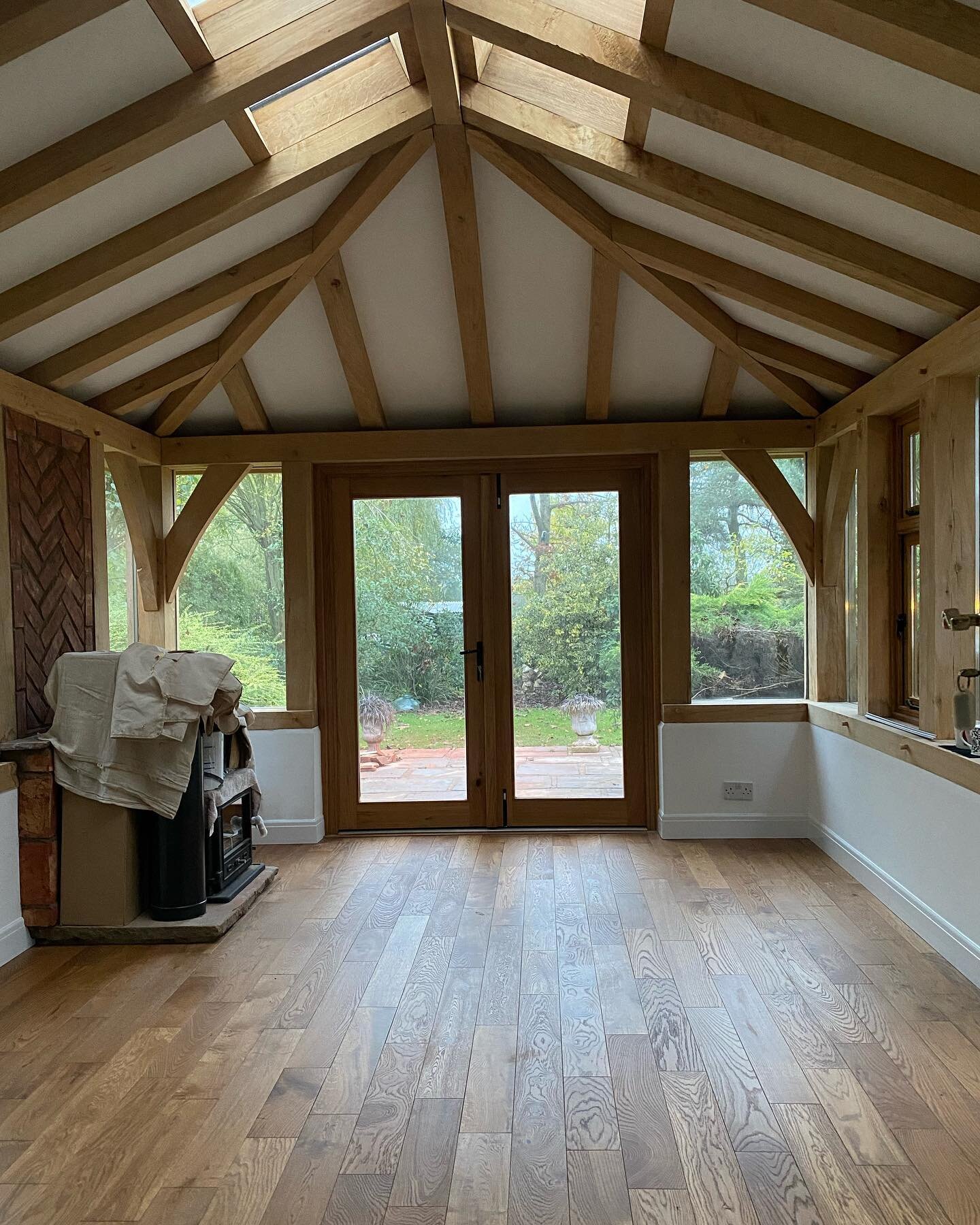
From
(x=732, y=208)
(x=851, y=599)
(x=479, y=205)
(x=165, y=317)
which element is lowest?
(x=851, y=599)

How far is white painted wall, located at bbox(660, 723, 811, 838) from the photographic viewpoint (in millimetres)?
5539

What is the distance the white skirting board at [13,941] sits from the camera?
12.6 feet

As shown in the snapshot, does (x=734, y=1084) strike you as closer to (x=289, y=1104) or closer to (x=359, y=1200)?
(x=359, y=1200)

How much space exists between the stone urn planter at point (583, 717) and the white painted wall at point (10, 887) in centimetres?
309

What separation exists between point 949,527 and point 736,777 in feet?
7.28

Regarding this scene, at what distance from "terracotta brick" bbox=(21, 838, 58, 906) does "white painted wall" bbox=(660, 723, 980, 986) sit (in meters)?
3.31

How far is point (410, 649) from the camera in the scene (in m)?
5.83

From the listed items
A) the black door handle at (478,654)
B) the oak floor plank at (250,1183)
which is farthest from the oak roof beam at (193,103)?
the black door handle at (478,654)

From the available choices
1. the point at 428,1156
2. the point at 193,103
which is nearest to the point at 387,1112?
the point at 428,1156

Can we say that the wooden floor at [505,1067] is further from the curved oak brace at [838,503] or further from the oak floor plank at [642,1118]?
the curved oak brace at [838,503]

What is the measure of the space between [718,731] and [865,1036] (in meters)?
2.65

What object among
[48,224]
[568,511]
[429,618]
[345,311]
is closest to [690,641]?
[568,511]

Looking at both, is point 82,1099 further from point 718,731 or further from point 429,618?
point 718,731

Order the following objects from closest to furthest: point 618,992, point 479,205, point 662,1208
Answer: point 662,1208
point 618,992
point 479,205
